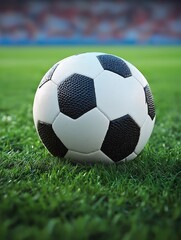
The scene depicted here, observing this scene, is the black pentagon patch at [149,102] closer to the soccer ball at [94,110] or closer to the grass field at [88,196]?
the soccer ball at [94,110]

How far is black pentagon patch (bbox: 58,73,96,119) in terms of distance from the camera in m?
2.35

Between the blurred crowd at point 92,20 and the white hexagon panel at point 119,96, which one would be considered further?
the blurred crowd at point 92,20

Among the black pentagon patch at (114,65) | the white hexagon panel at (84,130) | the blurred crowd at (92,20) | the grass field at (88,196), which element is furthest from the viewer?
the blurred crowd at (92,20)

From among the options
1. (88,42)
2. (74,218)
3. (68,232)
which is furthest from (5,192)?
(88,42)

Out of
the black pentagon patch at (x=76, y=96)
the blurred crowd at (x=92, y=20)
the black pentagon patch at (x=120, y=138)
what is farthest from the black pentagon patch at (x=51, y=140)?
the blurred crowd at (x=92, y=20)

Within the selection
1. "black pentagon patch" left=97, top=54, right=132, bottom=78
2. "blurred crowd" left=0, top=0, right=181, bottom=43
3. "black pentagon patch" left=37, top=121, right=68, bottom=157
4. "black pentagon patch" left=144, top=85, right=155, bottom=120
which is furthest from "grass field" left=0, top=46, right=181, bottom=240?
"blurred crowd" left=0, top=0, right=181, bottom=43

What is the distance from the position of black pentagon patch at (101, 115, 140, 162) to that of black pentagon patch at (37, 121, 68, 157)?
0.32m

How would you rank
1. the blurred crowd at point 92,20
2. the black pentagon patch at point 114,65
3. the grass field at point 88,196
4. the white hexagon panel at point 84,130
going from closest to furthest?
the grass field at point 88,196
the white hexagon panel at point 84,130
the black pentagon patch at point 114,65
the blurred crowd at point 92,20

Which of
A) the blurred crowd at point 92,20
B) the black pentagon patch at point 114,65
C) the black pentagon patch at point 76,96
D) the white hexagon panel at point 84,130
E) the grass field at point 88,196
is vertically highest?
the black pentagon patch at point 114,65

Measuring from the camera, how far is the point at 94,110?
2.34 m

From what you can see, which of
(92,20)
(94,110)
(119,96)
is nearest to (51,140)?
(94,110)

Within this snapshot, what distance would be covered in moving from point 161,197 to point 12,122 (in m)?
2.62

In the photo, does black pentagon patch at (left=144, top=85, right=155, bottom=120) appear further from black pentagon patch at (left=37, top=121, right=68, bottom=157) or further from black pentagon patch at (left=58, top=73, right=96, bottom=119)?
black pentagon patch at (left=37, top=121, right=68, bottom=157)

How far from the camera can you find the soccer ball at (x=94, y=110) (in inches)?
92.6
